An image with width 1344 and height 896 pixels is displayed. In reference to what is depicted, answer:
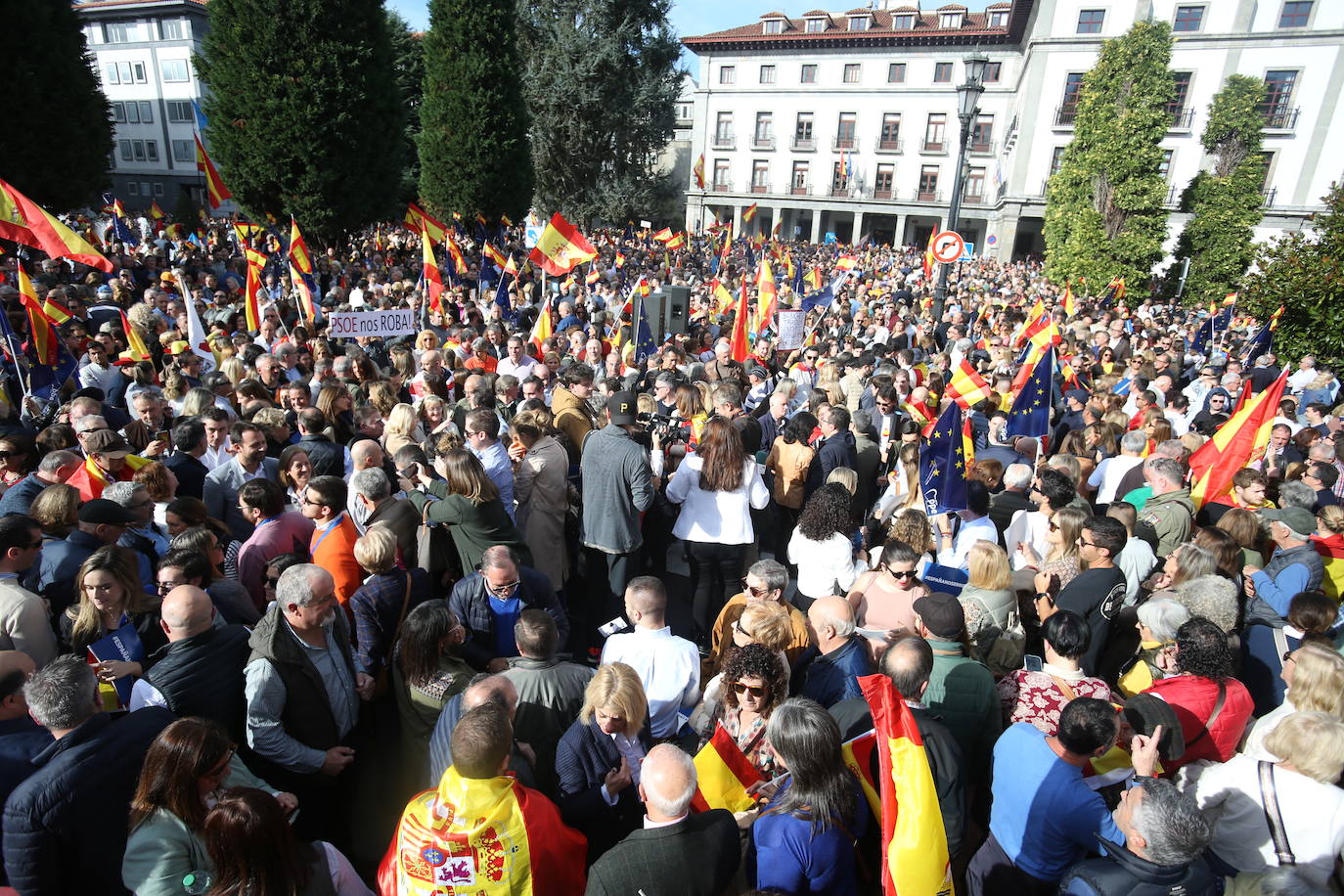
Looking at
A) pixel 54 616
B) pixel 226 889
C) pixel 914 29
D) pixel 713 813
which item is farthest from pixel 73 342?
pixel 914 29

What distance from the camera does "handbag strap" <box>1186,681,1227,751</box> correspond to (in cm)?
301

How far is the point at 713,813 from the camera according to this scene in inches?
91.2

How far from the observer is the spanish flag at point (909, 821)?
7.42 ft

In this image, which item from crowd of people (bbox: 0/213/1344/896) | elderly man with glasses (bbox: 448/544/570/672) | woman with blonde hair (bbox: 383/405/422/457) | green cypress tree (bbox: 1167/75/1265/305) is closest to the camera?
crowd of people (bbox: 0/213/1344/896)

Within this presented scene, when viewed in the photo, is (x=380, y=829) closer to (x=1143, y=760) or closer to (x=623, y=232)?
(x=1143, y=760)

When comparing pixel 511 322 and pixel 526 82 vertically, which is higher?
pixel 526 82

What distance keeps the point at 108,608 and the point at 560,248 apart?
7332mm

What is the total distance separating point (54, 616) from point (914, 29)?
54.5 meters

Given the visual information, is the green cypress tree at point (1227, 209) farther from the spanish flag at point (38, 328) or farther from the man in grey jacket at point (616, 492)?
the spanish flag at point (38, 328)

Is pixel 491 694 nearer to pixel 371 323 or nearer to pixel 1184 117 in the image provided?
pixel 371 323

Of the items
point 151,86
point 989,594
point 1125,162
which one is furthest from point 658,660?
point 151,86

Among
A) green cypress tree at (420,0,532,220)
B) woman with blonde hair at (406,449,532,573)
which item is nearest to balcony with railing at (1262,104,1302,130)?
green cypress tree at (420,0,532,220)

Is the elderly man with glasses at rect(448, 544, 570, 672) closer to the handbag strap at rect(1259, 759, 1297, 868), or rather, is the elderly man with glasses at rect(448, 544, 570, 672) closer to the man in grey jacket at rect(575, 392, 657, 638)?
the man in grey jacket at rect(575, 392, 657, 638)

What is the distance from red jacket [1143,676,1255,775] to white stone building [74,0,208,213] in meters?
56.2
